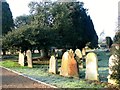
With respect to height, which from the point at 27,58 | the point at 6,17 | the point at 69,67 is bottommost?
the point at 69,67

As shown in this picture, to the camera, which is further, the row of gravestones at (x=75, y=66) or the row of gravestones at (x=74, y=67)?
the row of gravestones at (x=74, y=67)

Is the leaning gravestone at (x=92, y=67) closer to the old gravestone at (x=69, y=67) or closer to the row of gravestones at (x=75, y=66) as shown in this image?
the row of gravestones at (x=75, y=66)

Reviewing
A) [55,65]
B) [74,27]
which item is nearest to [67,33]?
[74,27]

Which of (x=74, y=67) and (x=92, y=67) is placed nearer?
(x=92, y=67)

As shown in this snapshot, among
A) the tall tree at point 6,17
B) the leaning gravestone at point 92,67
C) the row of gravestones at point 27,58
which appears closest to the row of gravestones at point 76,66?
the leaning gravestone at point 92,67

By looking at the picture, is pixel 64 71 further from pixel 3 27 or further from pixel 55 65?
pixel 3 27

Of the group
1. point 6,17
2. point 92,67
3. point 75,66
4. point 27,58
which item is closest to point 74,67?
point 75,66

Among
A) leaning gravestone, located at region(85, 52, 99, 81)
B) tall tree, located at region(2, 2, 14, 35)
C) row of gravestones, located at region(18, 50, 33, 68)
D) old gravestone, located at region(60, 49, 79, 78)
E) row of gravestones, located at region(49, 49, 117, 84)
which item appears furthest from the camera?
tall tree, located at region(2, 2, 14, 35)

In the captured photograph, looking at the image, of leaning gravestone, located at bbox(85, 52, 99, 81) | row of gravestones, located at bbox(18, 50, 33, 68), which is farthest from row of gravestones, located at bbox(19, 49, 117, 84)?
row of gravestones, located at bbox(18, 50, 33, 68)

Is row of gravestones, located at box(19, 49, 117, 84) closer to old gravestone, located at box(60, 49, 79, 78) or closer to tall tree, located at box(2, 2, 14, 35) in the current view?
old gravestone, located at box(60, 49, 79, 78)

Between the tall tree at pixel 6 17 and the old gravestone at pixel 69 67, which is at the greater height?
the tall tree at pixel 6 17

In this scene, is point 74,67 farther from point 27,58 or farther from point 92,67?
point 27,58

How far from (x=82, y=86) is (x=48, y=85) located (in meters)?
1.45

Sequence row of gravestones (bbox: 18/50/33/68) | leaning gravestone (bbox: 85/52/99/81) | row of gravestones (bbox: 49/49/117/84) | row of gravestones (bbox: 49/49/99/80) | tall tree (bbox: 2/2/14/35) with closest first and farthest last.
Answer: row of gravestones (bbox: 49/49/117/84), leaning gravestone (bbox: 85/52/99/81), row of gravestones (bbox: 49/49/99/80), row of gravestones (bbox: 18/50/33/68), tall tree (bbox: 2/2/14/35)
